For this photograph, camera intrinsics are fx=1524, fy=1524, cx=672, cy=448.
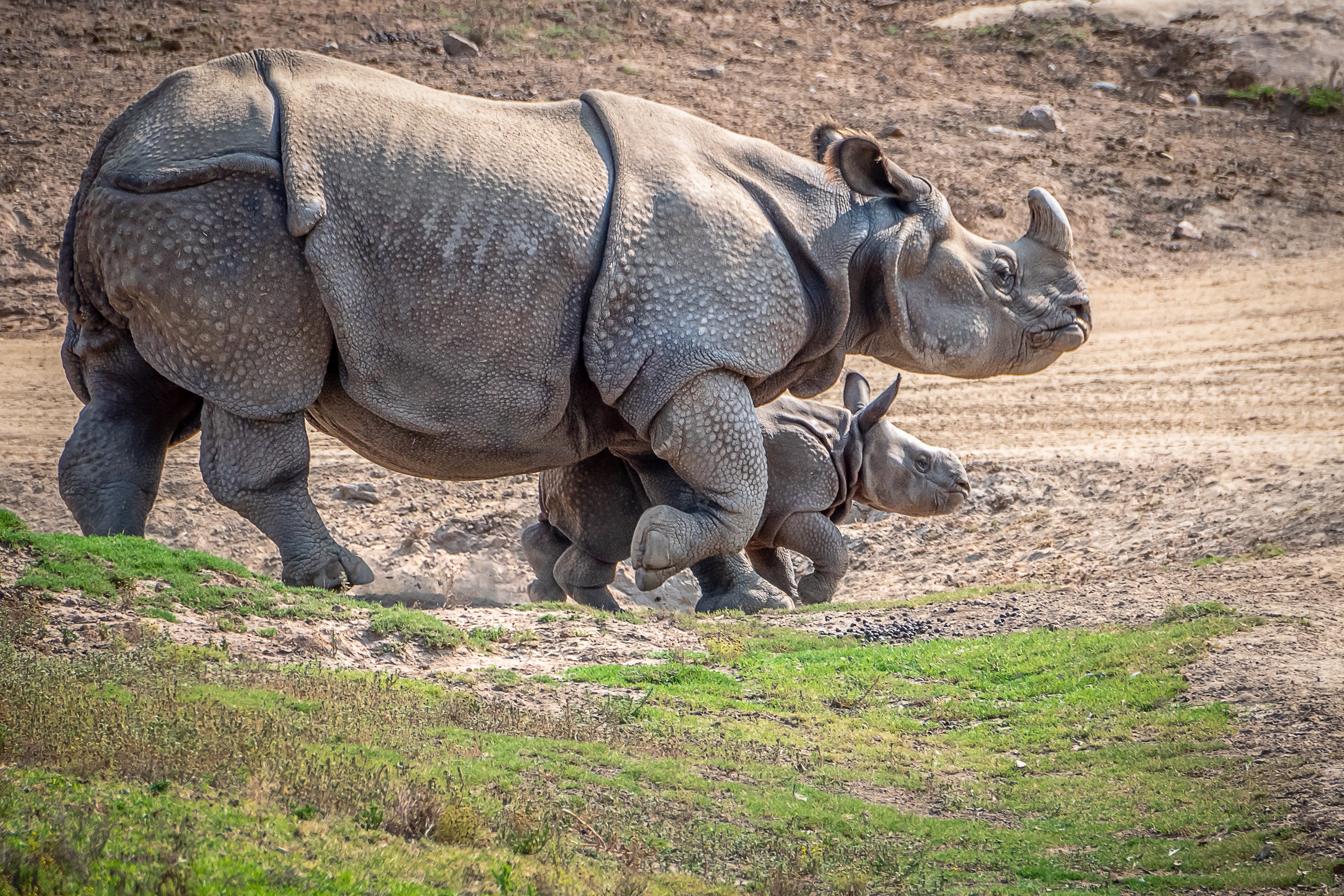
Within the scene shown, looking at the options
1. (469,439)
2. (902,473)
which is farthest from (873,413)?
(469,439)

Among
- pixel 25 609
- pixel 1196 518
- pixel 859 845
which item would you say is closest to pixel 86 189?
pixel 25 609

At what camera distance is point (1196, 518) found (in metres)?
12.7

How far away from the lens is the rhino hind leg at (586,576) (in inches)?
448

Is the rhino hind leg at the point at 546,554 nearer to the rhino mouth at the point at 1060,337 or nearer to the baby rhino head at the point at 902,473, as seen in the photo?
the baby rhino head at the point at 902,473

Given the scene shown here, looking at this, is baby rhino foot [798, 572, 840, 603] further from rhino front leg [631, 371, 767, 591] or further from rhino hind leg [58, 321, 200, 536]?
rhino hind leg [58, 321, 200, 536]

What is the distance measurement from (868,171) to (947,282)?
2.99 feet

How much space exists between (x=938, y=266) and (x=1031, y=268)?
2.73ft

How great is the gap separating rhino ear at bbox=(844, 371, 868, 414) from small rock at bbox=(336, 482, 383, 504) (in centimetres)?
448

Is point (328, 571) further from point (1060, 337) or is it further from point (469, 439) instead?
point (1060, 337)

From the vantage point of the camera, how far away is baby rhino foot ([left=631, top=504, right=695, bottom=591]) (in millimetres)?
9281

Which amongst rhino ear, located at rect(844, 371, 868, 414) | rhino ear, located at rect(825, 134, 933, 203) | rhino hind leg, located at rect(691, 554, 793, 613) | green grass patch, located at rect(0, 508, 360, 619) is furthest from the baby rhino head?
green grass patch, located at rect(0, 508, 360, 619)

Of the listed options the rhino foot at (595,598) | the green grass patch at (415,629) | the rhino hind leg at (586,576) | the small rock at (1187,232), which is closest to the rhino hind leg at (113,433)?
the green grass patch at (415,629)

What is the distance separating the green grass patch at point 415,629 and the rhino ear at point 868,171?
12.7 ft

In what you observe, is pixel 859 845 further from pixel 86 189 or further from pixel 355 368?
pixel 86 189
